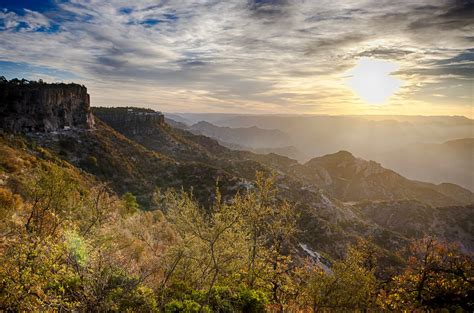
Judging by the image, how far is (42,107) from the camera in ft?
256

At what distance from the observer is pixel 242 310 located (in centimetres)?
1447

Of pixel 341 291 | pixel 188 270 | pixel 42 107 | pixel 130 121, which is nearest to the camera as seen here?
pixel 341 291

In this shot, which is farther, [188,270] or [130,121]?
[130,121]

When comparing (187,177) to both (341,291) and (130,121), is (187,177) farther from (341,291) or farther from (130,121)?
(341,291)

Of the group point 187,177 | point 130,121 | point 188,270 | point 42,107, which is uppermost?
point 42,107

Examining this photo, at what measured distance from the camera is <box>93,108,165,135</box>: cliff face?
131288mm

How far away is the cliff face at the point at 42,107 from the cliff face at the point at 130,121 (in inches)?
Answer: 1531

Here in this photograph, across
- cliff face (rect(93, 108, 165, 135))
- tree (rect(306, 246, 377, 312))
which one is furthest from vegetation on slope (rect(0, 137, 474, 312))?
cliff face (rect(93, 108, 165, 135))

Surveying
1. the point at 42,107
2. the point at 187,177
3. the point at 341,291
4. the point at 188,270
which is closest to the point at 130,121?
the point at 42,107

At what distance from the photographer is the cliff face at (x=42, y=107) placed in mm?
71125

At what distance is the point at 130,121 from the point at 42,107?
5728cm

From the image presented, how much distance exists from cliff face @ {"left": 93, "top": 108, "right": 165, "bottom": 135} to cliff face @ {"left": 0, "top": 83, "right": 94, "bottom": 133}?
38.9 meters

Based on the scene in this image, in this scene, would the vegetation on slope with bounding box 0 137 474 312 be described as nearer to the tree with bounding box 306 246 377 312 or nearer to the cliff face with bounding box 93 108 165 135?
the tree with bounding box 306 246 377 312

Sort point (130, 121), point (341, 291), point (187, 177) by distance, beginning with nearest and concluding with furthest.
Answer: point (341, 291), point (187, 177), point (130, 121)
